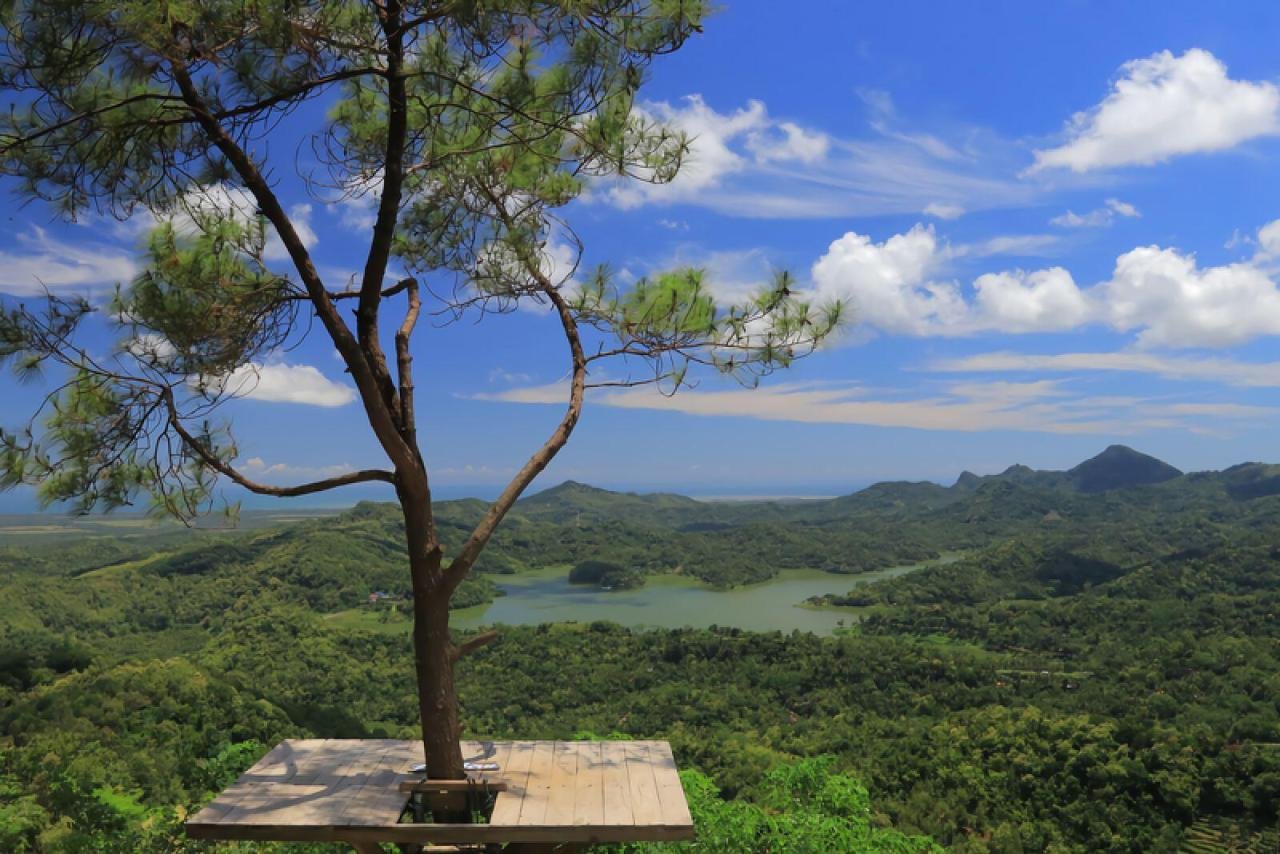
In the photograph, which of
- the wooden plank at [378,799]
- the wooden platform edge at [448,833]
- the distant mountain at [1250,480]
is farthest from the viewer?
the distant mountain at [1250,480]

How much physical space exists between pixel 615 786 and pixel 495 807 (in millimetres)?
371

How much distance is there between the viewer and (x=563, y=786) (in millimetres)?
2484

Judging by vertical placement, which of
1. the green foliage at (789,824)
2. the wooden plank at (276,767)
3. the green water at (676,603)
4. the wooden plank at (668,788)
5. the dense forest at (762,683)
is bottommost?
the green water at (676,603)

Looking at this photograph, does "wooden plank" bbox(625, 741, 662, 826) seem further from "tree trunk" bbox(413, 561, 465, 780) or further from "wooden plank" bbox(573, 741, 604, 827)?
"tree trunk" bbox(413, 561, 465, 780)

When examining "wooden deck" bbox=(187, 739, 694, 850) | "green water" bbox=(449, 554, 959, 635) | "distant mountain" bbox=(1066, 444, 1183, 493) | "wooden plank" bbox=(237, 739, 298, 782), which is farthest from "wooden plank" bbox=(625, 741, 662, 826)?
"distant mountain" bbox=(1066, 444, 1183, 493)

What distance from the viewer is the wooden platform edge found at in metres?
2.13

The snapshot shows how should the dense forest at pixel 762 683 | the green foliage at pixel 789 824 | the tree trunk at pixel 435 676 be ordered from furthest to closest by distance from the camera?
the dense forest at pixel 762 683
the green foliage at pixel 789 824
the tree trunk at pixel 435 676

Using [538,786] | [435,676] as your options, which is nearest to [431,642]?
[435,676]

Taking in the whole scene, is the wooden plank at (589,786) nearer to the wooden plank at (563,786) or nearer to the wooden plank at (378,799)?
the wooden plank at (563,786)

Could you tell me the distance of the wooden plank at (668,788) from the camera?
2174 mm

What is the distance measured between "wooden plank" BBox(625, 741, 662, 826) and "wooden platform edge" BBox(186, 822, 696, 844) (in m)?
0.04

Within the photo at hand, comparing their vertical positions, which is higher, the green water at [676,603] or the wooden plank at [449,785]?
the wooden plank at [449,785]

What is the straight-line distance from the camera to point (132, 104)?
263 centimetres

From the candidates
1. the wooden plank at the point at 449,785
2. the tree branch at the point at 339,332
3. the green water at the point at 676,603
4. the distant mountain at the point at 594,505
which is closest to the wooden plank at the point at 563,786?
the wooden plank at the point at 449,785
